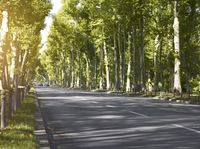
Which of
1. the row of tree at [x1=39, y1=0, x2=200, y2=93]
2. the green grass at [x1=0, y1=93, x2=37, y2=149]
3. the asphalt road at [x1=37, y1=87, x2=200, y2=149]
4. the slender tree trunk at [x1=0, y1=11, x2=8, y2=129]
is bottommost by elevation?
the asphalt road at [x1=37, y1=87, x2=200, y2=149]

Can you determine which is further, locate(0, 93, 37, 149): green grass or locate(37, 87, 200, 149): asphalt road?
locate(37, 87, 200, 149): asphalt road

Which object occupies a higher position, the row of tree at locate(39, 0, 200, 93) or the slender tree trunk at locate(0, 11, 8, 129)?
the row of tree at locate(39, 0, 200, 93)

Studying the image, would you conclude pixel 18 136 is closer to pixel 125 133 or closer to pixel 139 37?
pixel 125 133

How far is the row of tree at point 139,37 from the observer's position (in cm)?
5231

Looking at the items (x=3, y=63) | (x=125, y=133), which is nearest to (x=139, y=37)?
(x=3, y=63)

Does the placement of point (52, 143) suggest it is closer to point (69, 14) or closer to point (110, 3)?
point (110, 3)

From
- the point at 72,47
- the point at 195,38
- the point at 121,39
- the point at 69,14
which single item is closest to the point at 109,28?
the point at 121,39

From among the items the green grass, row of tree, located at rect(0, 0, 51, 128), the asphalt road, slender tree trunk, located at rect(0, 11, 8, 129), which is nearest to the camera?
the green grass

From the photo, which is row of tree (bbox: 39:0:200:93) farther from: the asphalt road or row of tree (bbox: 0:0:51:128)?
the asphalt road

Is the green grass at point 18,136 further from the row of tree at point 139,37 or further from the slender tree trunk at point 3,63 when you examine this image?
the row of tree at point 139,37

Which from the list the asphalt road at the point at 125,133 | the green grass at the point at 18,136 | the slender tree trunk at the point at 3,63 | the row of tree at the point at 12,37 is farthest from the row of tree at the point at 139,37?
the green grass at the point at 18,136

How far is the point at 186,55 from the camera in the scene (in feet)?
211

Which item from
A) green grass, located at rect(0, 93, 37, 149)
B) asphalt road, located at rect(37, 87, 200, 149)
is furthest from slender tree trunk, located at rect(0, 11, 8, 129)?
asphalt road, located at rect(37, 87, 200, 149)

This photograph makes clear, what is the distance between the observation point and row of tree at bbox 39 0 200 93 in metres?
52.3
